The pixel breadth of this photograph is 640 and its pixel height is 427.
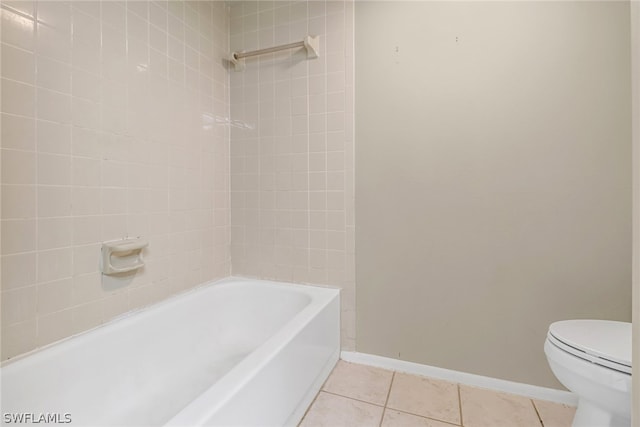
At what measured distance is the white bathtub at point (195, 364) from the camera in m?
0.88

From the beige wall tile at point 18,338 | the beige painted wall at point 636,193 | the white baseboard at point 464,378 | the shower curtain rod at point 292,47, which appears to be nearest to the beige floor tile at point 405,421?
the white baseboard at point 464,378

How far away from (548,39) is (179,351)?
7.54ft

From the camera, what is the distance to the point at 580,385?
959 mm

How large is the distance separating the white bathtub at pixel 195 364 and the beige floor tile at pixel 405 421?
355 mm

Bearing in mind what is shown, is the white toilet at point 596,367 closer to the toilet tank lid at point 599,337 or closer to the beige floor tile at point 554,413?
the toilet tank lid at point 599,337

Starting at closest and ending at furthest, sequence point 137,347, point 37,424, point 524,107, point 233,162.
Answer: point 37,424
point 137,347
point 524,107
point 233,162

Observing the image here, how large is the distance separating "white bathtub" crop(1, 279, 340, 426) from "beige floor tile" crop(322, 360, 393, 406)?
0.19ft

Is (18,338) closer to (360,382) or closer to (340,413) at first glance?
(340,413)

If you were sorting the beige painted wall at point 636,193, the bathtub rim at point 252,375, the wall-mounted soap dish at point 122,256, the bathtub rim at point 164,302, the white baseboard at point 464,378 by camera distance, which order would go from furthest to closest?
the white baseboard at point 464,378
the wall-mounted soap dish at point 122,256
the bathtub rim at point 164,302
the bathtub rim at point 252,375
the beige painted wall at point 636,193

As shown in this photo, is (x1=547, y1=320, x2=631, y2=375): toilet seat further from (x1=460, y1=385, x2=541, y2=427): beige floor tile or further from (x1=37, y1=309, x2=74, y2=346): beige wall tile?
(x1=37, y1=309, x2=74, y2=346): beige wall tile

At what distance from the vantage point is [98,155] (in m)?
1.18

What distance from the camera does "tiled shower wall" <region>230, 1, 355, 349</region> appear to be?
1.68 m

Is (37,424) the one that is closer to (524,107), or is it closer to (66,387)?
(66,387)

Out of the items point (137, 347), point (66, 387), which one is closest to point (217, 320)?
point (137, 347)
